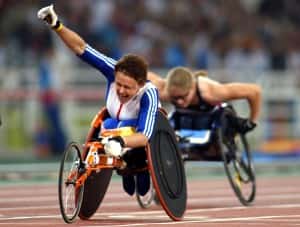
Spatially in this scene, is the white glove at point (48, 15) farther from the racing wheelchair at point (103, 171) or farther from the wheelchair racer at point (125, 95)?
the racing wheelchair at point (103, 171)

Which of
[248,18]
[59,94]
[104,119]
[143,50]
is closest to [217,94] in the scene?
[104,119]

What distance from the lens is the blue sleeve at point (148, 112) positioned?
45.5 feet

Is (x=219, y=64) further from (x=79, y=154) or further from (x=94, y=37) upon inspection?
(x=79, y=154)

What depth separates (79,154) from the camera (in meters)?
13.6

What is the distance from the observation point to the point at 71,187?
13.7 m

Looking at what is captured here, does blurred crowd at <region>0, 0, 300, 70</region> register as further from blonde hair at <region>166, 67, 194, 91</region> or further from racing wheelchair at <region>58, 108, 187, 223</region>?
racing wheelchair at <region>58, 108, 187, 223</region>

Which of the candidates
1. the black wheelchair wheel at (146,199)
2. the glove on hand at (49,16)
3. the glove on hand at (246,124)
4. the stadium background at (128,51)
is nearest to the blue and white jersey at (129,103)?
the glove on hand at (49,16)

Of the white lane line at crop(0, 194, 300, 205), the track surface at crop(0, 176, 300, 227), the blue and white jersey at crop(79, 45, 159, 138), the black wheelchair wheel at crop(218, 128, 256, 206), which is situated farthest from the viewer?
the white lane line at crop(0, 194, 300, 205)

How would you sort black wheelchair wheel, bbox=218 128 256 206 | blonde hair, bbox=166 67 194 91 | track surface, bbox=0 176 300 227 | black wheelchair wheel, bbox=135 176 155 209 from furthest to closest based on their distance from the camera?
black wheelchair wheel, bbox=218 128 256 206
black wheelchair wheel, bbox=135 176 155 209
blonde hair, bbox=166 67 194 91
track surface, bbox=0 176 300 227

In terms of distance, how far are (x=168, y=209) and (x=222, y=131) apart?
3564 mm

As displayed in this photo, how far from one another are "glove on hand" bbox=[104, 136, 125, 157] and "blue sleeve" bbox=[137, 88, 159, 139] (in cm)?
37

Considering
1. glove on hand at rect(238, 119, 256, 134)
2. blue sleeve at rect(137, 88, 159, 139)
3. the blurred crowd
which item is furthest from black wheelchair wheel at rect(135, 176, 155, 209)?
the blurred crowd

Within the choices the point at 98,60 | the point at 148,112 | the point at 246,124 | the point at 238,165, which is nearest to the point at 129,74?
the point at 148,112

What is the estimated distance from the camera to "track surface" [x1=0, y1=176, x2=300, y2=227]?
13711mm
